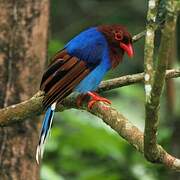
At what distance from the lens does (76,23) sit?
8.48 m

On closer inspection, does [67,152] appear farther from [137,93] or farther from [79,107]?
[79,107]

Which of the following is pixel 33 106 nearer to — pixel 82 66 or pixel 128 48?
pixel 82 66

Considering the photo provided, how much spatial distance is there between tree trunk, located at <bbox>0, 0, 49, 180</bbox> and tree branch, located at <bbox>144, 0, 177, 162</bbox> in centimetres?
180

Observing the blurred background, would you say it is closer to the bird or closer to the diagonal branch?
the bird

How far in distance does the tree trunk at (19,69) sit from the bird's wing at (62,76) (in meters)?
0.30

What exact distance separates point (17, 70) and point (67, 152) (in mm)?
1238

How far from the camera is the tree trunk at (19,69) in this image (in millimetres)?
4812

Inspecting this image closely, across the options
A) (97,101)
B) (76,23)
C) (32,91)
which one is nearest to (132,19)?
(76,23)

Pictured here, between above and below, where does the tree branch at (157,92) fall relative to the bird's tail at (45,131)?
above

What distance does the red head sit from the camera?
16.3ft

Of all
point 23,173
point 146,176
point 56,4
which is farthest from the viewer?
point 56,4

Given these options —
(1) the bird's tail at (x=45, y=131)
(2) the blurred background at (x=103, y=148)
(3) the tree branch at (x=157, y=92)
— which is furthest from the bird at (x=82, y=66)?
(3) the tree branch at (x=157, y=92)

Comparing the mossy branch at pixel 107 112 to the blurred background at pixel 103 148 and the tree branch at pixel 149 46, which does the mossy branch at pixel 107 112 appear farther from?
the blurred background at pixel 103 148

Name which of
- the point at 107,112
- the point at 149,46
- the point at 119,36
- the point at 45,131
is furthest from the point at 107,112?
the point at 119,36
